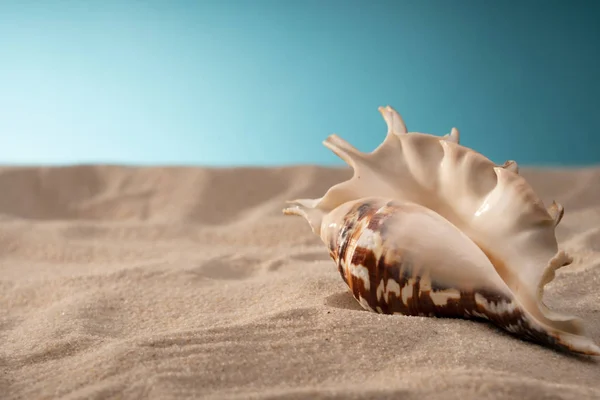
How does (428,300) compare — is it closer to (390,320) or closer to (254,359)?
(390,320)

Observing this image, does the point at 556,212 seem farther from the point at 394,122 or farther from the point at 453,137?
the point at 394,122

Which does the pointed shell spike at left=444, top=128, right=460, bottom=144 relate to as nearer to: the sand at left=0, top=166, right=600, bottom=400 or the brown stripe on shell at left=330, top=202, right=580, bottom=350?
the brown stripe on shell at left=330, top=202, right=580, bottom=350

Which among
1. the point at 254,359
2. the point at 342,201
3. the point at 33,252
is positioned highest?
the point at 342,201

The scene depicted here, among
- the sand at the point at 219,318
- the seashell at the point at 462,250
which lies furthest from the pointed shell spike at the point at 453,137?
the sand at the point at 219,318

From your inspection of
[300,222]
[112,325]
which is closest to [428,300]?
[112,325]

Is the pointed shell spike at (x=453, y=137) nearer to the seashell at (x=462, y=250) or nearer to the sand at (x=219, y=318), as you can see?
the seashell at (x=462, y=250)

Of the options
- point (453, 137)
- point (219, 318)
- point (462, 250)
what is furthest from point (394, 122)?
point (219, 318)
